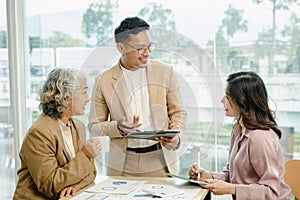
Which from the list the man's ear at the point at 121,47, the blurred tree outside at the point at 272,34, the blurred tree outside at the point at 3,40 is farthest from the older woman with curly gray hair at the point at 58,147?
the blurred tree outside at the point at 3,40

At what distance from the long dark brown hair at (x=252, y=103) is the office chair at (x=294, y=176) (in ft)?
1.23

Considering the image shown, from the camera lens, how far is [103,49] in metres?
2.42

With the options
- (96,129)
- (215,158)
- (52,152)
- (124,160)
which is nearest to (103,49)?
(96,129)

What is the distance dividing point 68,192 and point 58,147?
193 millimetres

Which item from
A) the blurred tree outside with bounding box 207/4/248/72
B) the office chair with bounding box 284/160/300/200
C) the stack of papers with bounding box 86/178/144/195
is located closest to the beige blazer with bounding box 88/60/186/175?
the stack of papers with bounding box 86/178/144/195

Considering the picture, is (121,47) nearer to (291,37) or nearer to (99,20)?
(99,20)

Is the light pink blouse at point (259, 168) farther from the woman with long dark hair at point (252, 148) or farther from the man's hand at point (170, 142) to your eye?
the man's hand at point (170, 142)

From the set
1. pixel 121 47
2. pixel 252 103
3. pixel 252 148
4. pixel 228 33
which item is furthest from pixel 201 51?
pixel 252 148

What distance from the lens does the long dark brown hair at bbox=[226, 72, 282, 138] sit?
1.78 m

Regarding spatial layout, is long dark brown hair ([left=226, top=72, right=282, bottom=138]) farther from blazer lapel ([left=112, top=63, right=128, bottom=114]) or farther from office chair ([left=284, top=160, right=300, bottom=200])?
blazer lapel ([left=112, top=63, right=128, bottom=114])

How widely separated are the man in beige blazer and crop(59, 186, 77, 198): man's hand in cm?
39

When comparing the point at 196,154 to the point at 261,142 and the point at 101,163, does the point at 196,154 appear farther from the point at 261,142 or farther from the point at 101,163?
the point at 261,142

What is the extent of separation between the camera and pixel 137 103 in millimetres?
2090

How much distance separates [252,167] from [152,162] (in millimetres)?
564
